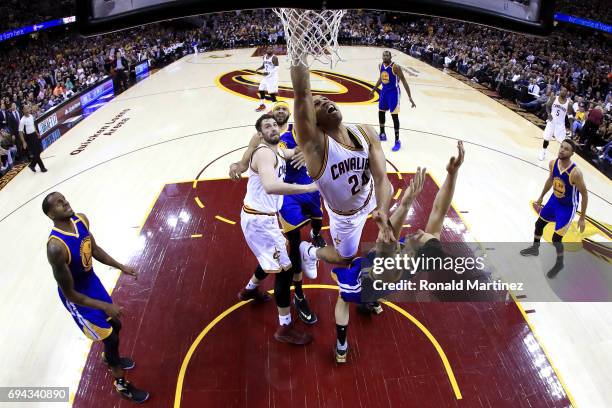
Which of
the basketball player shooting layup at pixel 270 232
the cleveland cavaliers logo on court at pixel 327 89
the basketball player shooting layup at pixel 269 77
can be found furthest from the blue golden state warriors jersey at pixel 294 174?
the cleveland cavaliers logo on court at pixel 327 89

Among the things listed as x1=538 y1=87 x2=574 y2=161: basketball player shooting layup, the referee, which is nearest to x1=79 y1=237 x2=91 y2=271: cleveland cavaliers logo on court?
the referee

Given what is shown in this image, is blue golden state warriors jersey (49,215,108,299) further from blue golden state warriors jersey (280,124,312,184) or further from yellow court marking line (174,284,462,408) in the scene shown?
blue golden state warriors jersey (280,124,312,184)

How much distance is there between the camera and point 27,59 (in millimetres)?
19438

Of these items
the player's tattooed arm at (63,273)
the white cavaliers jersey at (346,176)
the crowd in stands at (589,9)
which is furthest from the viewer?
the crowd in stands at (589,9)

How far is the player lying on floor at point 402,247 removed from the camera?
3020 mm

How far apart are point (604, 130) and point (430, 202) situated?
5.45 meters

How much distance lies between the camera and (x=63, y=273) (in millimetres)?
3492

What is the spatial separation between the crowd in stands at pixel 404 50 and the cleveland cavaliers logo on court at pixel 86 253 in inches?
292

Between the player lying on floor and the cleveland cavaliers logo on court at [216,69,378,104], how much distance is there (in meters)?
10.1

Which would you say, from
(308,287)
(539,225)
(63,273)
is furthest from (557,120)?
(63,273)

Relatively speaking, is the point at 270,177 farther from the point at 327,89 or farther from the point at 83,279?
the point at 327,89

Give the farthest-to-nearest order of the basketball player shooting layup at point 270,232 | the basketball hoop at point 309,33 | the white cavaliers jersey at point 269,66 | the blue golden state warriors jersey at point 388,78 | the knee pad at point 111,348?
the white cavaliers jersey at point 269,66 < the blue golden state warriors jersey at point 388,78 < the basketball player shooting layup at point 270,232 < the knee pad at point 111,348 < the basketball hoop at point 309,33

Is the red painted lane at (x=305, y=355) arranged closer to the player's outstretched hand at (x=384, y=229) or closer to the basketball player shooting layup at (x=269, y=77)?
the player's outstretched hand at (x=384, y=229)

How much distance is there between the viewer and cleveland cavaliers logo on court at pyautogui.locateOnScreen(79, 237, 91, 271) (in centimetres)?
375
